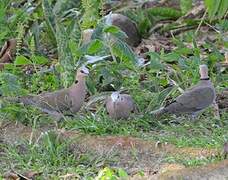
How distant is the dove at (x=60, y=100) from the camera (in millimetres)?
6250

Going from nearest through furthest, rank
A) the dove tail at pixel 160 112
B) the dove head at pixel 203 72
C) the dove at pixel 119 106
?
1. the dove at pixel 119 106
2. the dove tail at pixel 160 112
3. the dove head at pixel 203 72

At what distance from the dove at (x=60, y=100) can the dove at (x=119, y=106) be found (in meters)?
0.24

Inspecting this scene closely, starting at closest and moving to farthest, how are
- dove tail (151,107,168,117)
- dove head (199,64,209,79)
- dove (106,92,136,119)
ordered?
1. dove (106,92,136,119)
2. dove tail (151,107,168,117)
3. dove head (199,64,209,79)

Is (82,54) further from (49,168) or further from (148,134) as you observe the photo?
(49,168)

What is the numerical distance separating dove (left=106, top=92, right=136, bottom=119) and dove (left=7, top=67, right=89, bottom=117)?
24 cm

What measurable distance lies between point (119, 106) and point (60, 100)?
50 centimetres

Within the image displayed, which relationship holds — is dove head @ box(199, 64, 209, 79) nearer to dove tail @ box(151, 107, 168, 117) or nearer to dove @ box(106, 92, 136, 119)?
dove tail @ box(151, 107, 168, 117)

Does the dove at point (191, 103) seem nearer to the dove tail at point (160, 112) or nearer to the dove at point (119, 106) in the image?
the dove tail at point (160, 112)

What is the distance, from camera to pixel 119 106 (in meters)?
6.14

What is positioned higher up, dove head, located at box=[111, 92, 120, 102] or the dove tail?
dove head, located at box=[111, 92, 120, 102]

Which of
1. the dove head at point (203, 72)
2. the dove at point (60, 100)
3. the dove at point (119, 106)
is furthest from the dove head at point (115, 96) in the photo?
the dove head at point (203, 72)

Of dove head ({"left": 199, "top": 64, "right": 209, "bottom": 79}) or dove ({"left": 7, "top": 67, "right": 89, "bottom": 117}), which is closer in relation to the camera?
dove ({"left": 7, "top": 67, "right": 89, "bottom": 117})

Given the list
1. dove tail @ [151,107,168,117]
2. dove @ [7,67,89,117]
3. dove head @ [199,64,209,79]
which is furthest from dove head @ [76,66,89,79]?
dove head @ [199,64,209,79]

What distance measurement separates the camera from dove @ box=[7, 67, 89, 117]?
6250mm
